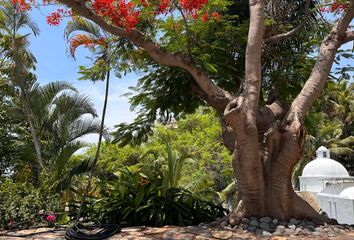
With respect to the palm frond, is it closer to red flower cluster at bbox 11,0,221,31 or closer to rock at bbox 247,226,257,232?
red flower cluster at bbox 11,0,221,31

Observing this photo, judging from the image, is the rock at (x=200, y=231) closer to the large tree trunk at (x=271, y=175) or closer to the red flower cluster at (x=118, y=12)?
the large tree trunk at (x=271, y=175)

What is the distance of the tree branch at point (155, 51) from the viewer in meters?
6.65

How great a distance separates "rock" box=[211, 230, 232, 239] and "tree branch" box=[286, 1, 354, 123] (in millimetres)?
2092

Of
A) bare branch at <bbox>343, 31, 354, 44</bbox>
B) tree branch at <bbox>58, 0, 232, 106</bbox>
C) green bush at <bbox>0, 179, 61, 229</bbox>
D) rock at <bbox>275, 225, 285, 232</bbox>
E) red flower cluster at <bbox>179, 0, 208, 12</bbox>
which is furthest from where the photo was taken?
green bush at <bbox>0, 179, 61, 229</bbox>

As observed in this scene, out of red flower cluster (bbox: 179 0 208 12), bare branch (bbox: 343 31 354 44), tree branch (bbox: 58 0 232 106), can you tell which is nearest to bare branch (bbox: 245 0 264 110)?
tree branch (bbox: 58 0 232 106)

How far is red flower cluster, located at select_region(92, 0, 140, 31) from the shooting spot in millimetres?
7289

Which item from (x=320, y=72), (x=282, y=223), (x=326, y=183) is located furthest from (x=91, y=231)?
(x=326, y=183)

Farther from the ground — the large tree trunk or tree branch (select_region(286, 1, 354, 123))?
tree branch (select_region(286, 1, 354, 123))

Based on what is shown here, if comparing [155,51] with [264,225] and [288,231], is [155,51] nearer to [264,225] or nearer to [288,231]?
[264,225]

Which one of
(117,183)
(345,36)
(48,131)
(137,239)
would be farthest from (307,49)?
(48,131)

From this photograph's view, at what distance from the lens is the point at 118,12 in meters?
7.39

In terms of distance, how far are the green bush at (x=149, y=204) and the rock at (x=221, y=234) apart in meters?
1.16

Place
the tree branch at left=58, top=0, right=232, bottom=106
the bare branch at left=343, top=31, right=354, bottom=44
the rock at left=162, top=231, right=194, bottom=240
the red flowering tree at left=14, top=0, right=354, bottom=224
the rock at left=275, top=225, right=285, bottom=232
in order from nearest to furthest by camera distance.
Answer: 1. the rock at left=162, top=231, right=194, bottom=240
2. the rock at left=275, top=225, right=285, bottom=232
3. the tree branch at left=58, top=0, right=232, bottom=106
4. the red flowering tree at left=14, top=0, right=354, bottom=224
5. the bare branch at left=343, top=31, right=354, bottom=44

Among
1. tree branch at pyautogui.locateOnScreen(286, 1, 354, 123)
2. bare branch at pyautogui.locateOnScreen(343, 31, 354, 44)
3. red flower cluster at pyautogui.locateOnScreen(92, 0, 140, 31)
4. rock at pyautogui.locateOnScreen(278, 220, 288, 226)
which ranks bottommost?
rock at pyautogui.locateOnScreen(278, 220, 288, 226)
